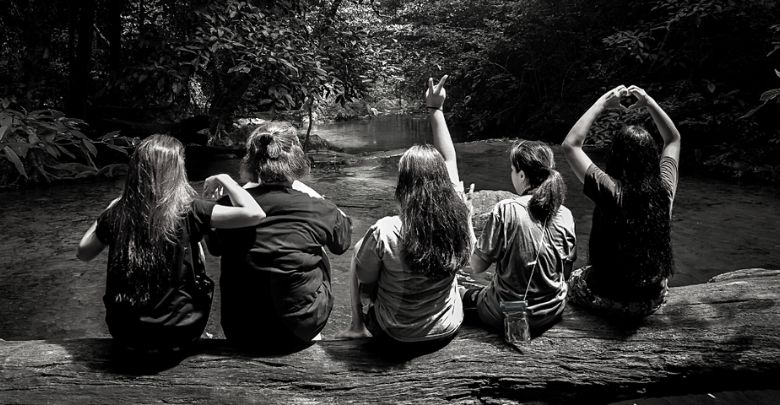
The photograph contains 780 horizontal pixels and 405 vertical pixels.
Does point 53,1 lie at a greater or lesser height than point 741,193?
greater

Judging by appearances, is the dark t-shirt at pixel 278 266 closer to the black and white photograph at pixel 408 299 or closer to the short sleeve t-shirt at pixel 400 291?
the black and white photograph at pixel 408 299

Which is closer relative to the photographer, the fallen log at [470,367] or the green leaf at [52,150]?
the fallen log at [470,367]

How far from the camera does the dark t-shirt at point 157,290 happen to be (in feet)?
8.55

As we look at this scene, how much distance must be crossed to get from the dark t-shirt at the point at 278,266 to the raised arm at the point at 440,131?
0.65 meters

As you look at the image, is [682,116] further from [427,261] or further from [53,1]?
[53,1]

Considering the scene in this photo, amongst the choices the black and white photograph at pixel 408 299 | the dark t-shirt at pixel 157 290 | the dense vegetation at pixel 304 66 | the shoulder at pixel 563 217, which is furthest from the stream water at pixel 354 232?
the shoulder at pixel 563 217

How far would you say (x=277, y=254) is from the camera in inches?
106

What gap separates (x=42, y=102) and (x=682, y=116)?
12079 millimetres

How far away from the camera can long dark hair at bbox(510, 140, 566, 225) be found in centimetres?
280

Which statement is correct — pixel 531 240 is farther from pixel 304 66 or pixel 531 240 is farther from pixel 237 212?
pixel 304 66

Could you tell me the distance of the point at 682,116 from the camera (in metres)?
10.9

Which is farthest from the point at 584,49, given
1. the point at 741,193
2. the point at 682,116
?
the point at 741,193

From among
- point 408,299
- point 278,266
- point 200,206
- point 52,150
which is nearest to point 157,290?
point 200,206

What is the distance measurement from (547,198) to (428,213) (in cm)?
56
